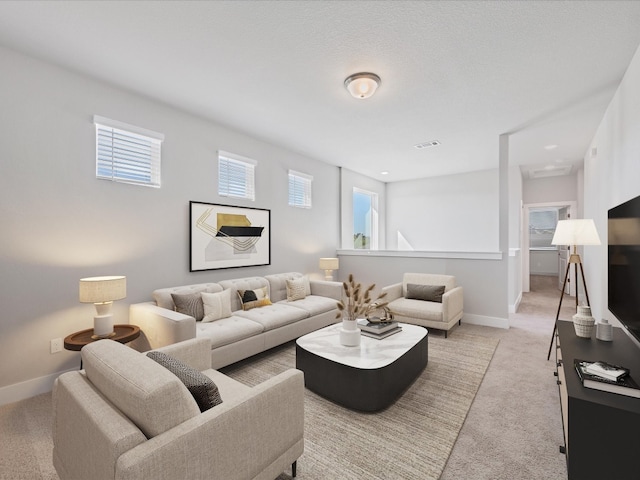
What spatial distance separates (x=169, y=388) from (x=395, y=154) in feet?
17.1

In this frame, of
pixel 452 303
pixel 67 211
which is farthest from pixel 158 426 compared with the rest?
pixel 452 303

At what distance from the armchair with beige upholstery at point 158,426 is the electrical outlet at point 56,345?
5.08ft

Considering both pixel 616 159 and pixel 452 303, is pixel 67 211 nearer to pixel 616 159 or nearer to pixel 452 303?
pixel 452 303

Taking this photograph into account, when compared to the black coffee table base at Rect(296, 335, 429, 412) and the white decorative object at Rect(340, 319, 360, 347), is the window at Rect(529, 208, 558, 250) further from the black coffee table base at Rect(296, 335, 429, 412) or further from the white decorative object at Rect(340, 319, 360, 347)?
the white decorative object at Rect(340, 319, 360, 347)

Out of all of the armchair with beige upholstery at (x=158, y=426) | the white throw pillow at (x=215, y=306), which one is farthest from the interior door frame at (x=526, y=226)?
the armchair with beige upholstery at (x=158, y=426)

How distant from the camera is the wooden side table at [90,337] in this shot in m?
2.40

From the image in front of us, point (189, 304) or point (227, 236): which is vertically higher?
point (227, 236)

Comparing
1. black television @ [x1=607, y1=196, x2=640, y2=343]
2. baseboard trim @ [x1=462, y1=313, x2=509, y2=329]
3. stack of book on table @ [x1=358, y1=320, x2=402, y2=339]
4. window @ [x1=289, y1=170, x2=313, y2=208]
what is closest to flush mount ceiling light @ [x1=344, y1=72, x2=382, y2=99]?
black television @ [x1=607, y1=196, x2=640, y2=343]

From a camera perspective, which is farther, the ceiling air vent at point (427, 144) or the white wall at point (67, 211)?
the ceiling air vent at point (427, 144)

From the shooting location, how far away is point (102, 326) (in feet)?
8.52

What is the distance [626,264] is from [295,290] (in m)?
3.38

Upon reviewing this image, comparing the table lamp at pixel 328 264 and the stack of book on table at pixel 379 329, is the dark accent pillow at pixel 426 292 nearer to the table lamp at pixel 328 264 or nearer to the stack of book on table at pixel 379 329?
the table lamp at pixel 328 264

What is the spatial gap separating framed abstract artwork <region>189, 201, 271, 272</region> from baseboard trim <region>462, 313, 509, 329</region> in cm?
325

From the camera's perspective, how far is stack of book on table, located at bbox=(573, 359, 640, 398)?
1.49 meters
